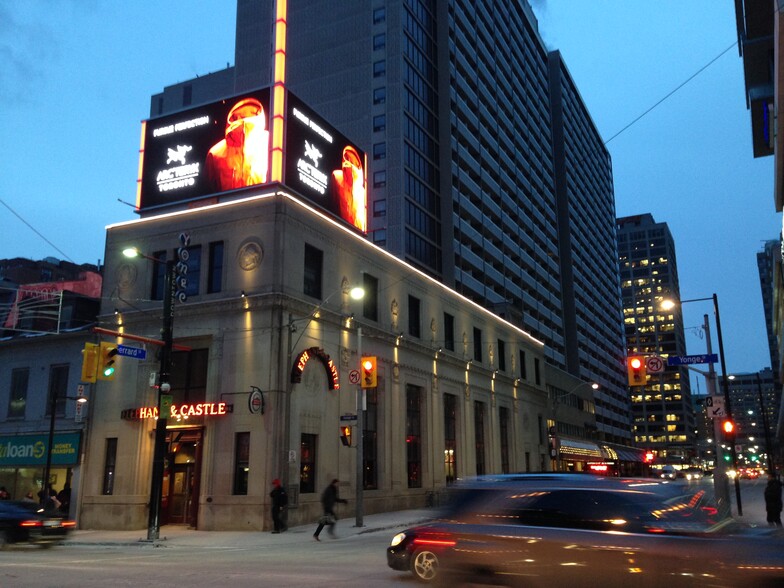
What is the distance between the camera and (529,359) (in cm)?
5734

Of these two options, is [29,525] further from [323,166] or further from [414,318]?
[414,318]

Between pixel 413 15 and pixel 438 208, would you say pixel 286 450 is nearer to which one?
pixel 438 208

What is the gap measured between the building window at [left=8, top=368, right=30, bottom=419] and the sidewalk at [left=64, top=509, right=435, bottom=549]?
8.63 metres

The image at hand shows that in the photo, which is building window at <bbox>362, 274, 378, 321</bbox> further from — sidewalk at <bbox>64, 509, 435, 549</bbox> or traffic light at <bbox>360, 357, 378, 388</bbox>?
sidewalk at <bbox>64, 509, 435, 549</bbox>

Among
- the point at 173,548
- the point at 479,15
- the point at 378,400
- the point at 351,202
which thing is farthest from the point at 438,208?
the point at 173,548

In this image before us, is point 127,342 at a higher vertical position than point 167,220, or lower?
lower

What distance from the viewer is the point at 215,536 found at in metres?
24.2

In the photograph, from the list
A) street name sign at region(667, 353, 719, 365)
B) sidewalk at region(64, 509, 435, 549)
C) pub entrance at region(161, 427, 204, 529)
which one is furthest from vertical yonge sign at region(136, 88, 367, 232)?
street name sign at region(667, 353, 719, 365)

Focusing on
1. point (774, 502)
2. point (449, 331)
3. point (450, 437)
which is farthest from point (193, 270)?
point (774, 502)

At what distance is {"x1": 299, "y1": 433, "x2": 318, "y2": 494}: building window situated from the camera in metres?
28.2

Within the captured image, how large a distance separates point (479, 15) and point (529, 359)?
174 ft

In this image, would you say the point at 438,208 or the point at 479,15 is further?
the point at 479,15

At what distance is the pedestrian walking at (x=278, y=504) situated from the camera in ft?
80.6

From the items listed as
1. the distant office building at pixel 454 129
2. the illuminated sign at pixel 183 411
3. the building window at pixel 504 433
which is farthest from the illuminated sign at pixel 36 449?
the building window at pixel 504 433
